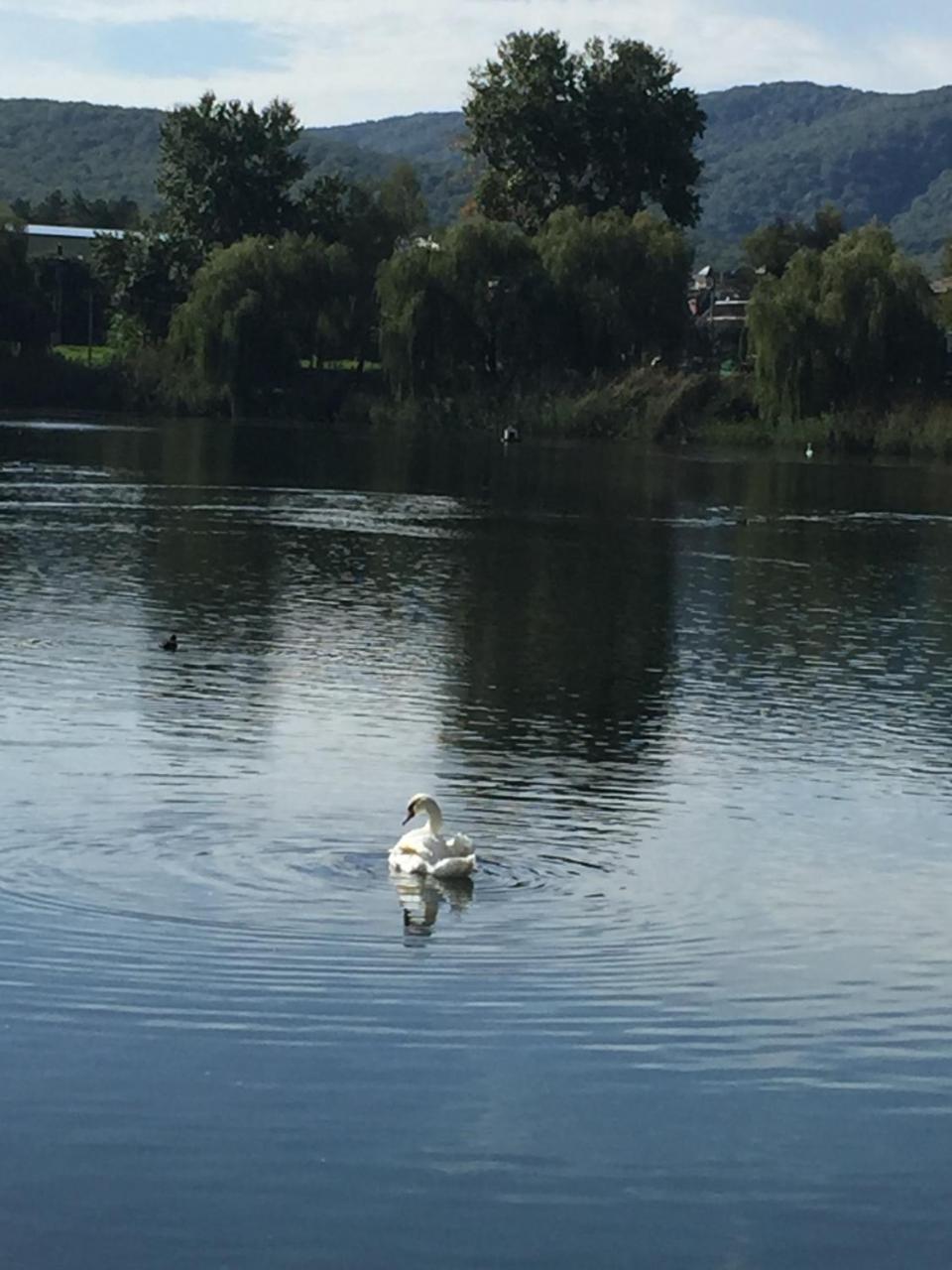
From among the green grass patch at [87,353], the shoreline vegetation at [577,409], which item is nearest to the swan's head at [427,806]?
the shoreline vegetation at [577,409]

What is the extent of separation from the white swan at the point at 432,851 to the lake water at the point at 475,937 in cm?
23

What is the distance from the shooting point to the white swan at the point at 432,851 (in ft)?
65.6

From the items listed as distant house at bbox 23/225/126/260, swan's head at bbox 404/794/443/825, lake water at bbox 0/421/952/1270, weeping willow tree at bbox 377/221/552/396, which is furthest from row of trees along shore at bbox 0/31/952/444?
swan's head at bbox 404/794/443/825

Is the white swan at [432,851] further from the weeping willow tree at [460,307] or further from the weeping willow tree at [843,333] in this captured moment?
the weeping willow tree at [460,307]

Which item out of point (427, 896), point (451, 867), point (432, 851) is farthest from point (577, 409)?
point (427, 896)

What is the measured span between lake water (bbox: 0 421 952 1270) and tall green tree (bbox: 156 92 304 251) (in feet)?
315

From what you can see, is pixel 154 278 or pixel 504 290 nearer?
pixel 504 290

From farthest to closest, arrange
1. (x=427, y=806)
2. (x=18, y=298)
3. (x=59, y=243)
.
→ (x=59, y=243) → (x=18, y=298) → (x=427, y=806)

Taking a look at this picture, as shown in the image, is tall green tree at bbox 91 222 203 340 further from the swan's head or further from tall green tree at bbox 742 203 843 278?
the swan's head

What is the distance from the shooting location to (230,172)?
450 feet

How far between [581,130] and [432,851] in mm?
118420

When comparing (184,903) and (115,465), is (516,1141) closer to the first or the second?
(184,903)

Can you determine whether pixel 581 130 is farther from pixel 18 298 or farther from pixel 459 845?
pixel 459 845

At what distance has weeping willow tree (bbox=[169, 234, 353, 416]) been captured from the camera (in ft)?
383
